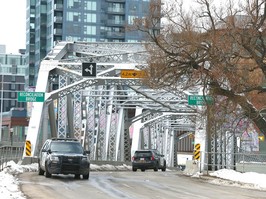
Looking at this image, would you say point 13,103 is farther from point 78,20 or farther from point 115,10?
point 115,10

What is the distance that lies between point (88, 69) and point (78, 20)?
305 feet

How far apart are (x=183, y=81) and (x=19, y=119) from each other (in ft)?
335

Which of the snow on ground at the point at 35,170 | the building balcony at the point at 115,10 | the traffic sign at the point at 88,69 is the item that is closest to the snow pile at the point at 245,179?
the snow on ground at the point at 35,170

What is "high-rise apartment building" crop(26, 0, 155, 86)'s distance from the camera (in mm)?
128750

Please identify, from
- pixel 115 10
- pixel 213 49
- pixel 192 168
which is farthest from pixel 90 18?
pixel 213 49

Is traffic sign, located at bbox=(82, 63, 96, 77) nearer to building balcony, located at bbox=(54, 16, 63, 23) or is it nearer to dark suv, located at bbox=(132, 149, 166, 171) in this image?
dark suv, located at bbox=(132, 149, 166, 171)

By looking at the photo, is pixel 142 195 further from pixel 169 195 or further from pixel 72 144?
pixel 72 144

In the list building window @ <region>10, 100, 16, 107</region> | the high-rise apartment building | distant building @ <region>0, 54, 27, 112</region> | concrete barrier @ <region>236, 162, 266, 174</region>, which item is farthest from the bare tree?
building window @ <region>10, 100, 16, 107</region>

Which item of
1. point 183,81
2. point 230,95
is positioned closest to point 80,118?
point 183,81

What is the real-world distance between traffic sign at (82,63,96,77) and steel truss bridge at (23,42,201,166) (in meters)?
1.11

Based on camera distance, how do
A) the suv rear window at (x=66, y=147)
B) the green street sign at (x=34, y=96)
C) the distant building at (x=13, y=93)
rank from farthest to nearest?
the distant building at (x=13, y=93), the green street sign at (x=34, y=96), the suv rear window at (x=66, y=147)

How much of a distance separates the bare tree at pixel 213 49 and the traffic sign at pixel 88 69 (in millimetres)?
9321

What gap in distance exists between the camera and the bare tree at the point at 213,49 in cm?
2794

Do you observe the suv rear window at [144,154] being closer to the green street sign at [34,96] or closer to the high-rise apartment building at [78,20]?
the green street sign at [34,96]
